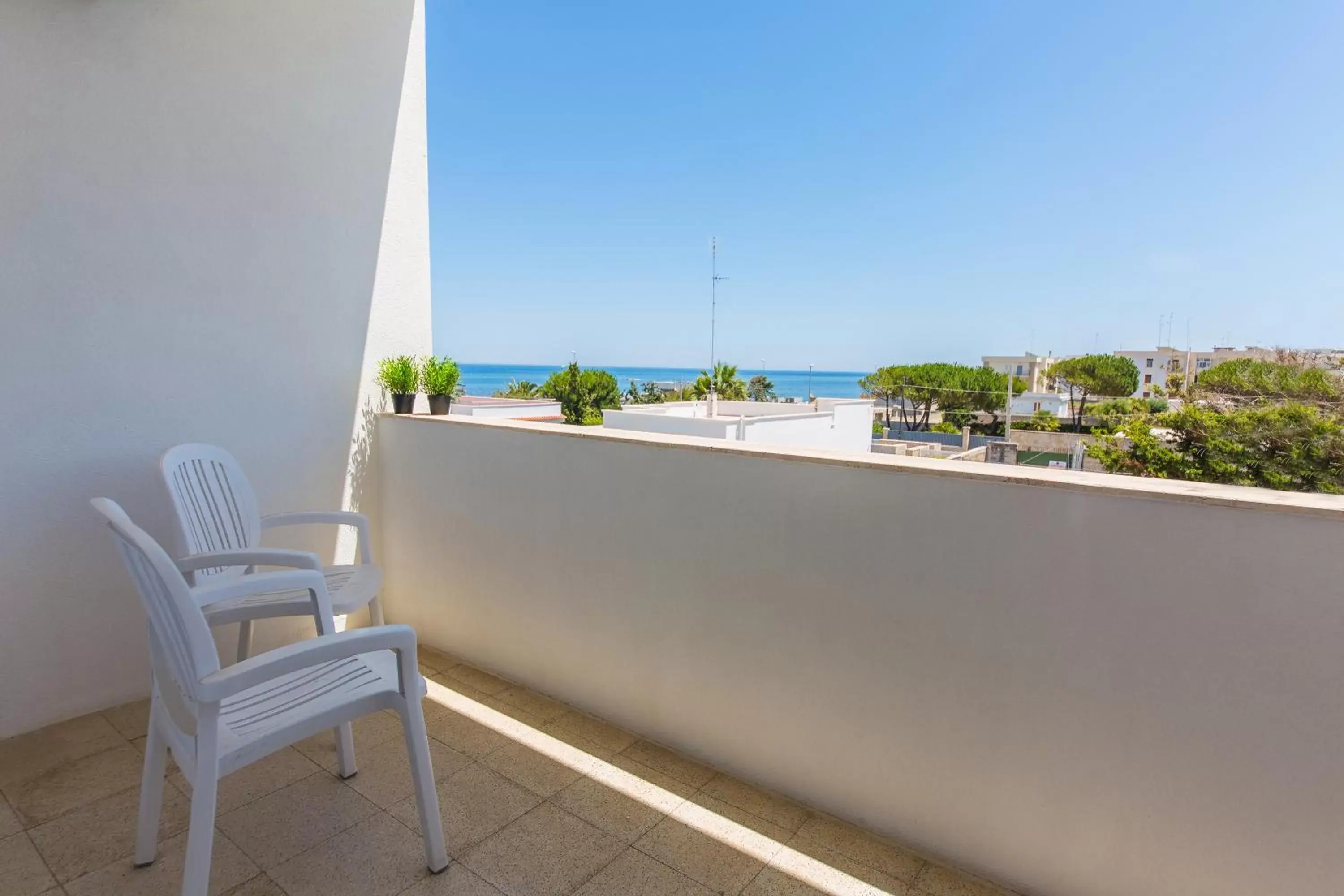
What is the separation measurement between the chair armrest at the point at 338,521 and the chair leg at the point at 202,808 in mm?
1110

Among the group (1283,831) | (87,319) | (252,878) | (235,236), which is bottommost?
(252,878)

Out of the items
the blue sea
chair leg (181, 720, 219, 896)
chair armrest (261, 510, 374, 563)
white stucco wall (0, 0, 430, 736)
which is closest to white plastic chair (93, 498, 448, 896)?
chair leg (181, 720, 219, 896)

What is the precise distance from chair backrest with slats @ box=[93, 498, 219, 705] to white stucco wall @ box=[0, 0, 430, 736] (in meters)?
1.18

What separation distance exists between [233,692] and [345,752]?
90 cm

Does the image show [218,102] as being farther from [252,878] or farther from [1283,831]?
[1283,831]

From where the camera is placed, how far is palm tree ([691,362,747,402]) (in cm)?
2580

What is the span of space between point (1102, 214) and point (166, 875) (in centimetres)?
3227

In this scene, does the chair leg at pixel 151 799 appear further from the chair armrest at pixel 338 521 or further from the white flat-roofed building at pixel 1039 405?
the white flat-roofed building at pixel 1039 405

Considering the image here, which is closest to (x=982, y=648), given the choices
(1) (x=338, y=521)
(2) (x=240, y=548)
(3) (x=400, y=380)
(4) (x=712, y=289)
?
(1) (x=338, y=521)

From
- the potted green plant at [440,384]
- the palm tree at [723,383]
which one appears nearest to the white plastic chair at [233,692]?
the potted green plant at [440,384]

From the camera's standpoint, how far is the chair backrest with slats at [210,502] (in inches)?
78.8

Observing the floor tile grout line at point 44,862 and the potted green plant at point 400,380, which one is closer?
the floor tile grout line at point 44,862

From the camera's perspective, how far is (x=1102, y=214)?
25.8 meters

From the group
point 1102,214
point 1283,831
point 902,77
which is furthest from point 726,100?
point 1283,831
